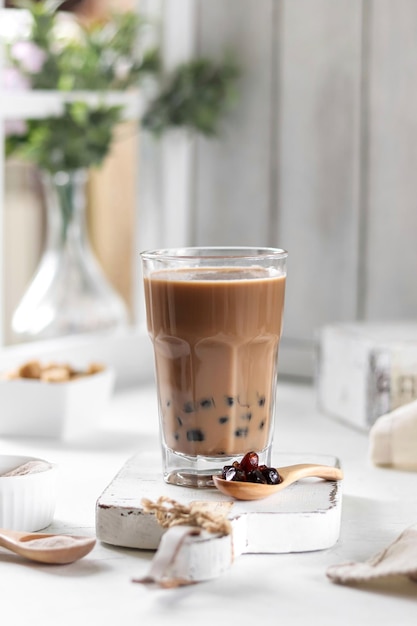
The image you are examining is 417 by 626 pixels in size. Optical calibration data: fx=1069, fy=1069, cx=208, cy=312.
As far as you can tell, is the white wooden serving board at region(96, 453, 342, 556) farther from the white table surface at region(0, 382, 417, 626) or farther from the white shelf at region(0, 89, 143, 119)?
the white shelf at region(0, 89, 143, 119)

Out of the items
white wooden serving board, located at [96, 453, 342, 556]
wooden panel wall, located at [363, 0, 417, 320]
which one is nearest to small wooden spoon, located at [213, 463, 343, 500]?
white wooden serving board, located at [96, 453, 342, 556]

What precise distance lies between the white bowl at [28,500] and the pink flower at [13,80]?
2.83 ft

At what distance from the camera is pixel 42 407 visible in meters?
1.43

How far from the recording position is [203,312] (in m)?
1.04

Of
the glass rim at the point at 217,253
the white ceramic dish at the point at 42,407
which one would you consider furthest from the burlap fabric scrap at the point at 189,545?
the white ceramic dish at the point at 42,407

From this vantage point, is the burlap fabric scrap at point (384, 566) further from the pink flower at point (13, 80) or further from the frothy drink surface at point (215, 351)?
the pink flower at point (13, 80)

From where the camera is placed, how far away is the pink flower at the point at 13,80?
171 centimetres

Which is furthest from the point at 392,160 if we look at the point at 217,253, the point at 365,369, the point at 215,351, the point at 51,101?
the point at 215,351

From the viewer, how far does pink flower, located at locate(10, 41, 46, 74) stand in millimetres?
1735

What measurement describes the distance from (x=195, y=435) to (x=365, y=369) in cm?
46

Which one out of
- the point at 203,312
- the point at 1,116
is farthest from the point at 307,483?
the point at 1,116

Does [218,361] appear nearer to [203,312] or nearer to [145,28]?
[203,312]

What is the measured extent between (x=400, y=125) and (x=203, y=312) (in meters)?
0.82

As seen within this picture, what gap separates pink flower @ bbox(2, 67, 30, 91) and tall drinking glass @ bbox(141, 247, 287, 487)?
2.42 feet
